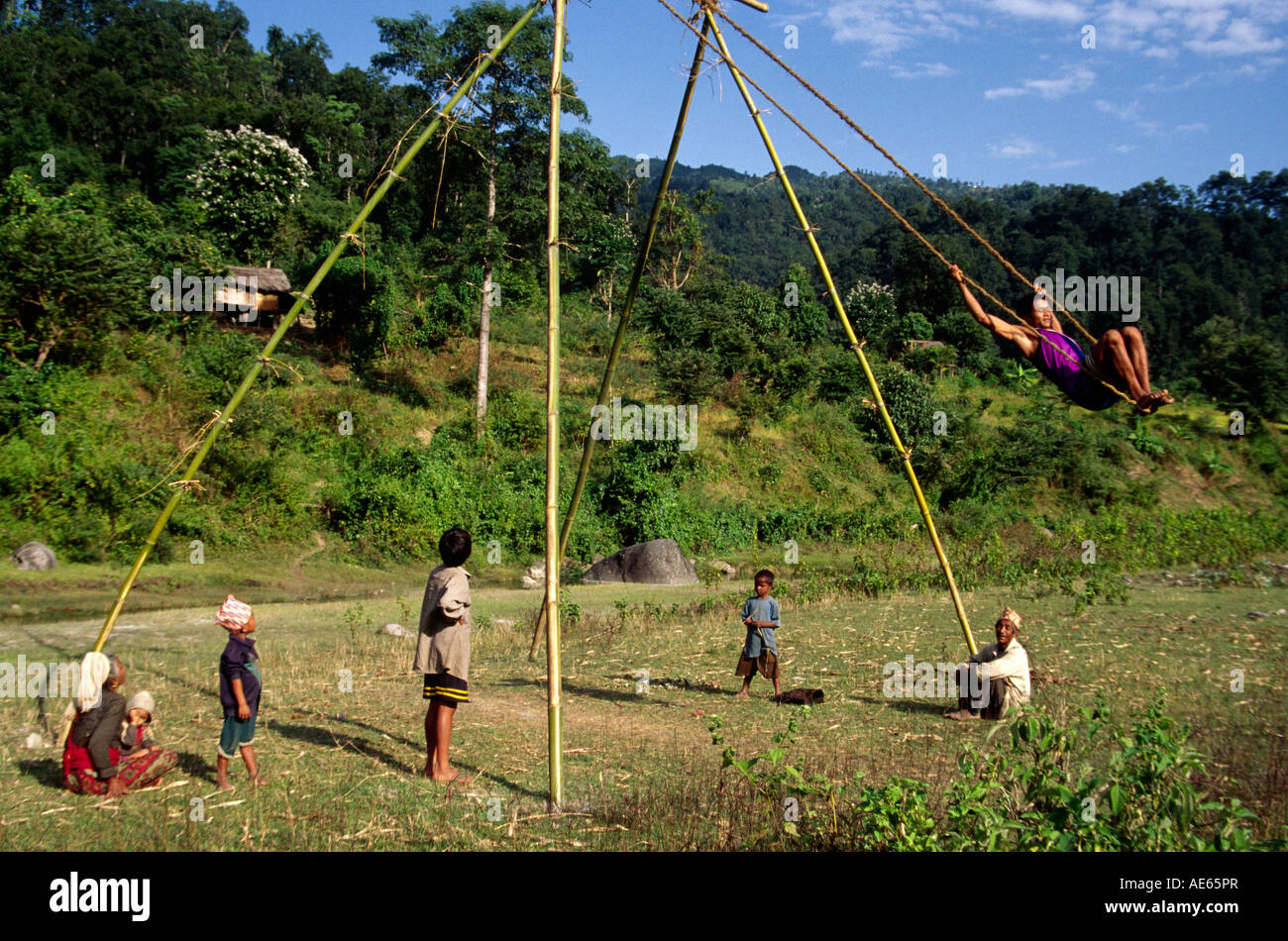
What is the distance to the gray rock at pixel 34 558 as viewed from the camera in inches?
723

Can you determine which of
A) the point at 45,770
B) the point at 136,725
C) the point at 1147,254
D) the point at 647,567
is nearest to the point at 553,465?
the point at 136,725

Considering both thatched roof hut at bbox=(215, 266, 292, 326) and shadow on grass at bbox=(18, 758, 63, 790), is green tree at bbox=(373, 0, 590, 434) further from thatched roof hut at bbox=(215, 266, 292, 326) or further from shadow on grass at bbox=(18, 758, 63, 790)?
shadow on grass at bbox=(18, 758, 63, 790)

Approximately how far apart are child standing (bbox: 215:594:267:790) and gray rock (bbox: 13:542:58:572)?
593 inches

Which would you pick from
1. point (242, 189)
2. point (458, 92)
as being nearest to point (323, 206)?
point (242, 189)

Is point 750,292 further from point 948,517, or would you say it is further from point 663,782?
point 663,782

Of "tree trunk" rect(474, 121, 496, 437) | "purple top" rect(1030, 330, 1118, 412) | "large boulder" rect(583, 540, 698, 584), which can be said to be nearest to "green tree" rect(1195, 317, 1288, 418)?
"large boulder" rect(583, 540, 698, 584)

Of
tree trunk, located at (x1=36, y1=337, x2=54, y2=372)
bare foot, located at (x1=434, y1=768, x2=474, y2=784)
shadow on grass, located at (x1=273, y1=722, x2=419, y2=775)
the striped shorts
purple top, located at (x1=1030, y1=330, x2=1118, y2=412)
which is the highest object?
tree trunk, located at (x1=36, y1=337, x2=54, y2=372)

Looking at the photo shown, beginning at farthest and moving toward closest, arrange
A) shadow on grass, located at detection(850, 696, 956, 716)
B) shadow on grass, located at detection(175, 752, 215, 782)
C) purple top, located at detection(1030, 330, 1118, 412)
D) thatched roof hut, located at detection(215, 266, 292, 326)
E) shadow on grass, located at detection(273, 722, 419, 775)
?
thatched roof hut, located at detection(215, 266, 292, 326), shadow on grass, located at detection(850, 696, 956, 716), shadow on grass, located at detection(273, 722, 419, 775), shadow on grass, located at detection(175, 752, 215, 782), purple top, located at detection(1030, 330, 1118, 412)

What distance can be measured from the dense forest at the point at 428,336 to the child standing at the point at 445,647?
3.58 meters

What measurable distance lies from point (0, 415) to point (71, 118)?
32.2 metres

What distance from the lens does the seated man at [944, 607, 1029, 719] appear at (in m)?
8.95

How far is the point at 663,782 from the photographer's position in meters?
6.91

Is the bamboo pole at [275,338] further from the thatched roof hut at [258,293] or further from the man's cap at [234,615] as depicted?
the thatched roof hut at [258,293]

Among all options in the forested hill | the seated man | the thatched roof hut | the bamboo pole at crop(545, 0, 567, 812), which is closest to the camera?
the bamboo pole at crop(545, 0, 567, 812)
